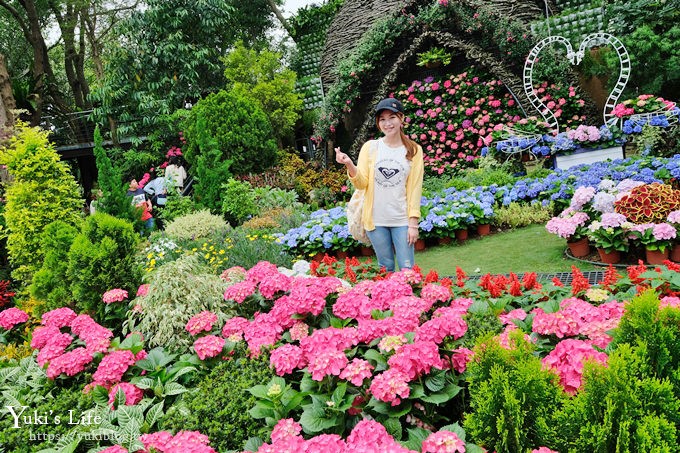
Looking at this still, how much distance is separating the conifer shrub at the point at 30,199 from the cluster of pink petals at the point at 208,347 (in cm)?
463

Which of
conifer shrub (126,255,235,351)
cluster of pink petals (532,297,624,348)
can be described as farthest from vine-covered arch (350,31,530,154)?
cluster of pink petals (532,297,624,348)

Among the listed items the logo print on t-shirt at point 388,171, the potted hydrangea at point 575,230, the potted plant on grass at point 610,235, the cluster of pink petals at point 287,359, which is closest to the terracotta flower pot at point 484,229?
the potted hydrangea at point 575,230

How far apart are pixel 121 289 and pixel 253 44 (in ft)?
57.8

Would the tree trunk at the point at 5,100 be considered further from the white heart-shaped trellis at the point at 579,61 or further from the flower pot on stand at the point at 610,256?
the flower pot on stand at the point at 610,256

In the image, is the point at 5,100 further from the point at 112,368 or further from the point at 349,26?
the point at 112,368

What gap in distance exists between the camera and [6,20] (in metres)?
19.6

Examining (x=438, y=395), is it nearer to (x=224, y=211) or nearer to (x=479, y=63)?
(x=224, y=211)

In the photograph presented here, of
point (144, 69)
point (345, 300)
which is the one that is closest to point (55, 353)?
point (345, 300)

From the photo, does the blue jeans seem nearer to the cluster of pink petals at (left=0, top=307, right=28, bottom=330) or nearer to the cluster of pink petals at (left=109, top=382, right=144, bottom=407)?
the cluster of pink petals at (left=109, top=382, right=144, bottom=407)

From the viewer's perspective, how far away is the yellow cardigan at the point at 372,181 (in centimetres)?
413

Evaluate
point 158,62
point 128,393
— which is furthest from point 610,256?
point 158,62

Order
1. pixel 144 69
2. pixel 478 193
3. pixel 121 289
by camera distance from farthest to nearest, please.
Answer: pixel 144 69, pixel 478 193, pixel 121 289

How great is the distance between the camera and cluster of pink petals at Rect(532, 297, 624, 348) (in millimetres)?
2307

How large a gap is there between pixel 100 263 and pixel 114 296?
432mm
